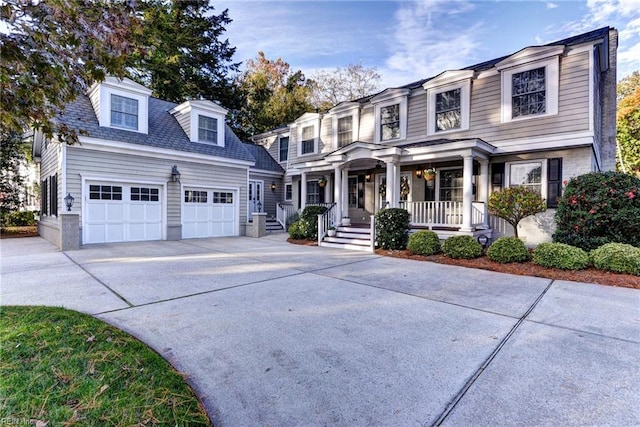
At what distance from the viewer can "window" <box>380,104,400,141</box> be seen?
12.1 meters

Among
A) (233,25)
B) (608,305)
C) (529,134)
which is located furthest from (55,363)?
(233,25)

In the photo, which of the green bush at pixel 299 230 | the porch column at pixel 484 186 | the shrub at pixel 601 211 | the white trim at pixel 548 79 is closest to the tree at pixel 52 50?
the shrub at pixel 601 211

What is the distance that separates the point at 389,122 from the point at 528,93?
4.64 m

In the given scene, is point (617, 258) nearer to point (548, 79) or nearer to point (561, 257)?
point (561, 257)

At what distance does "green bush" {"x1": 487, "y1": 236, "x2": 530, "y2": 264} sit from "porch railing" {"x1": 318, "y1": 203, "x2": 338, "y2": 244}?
5.51 meters

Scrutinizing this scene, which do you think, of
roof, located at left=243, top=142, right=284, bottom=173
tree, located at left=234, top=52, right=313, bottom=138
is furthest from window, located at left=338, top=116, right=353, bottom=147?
tree, located at left=234, top=52, right=313, bottom=138

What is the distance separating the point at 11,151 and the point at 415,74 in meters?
21.8

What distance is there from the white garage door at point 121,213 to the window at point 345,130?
783 centimetres

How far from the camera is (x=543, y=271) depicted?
21.4ft

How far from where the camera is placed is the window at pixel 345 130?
1361cm

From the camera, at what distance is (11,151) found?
15945 millimetres

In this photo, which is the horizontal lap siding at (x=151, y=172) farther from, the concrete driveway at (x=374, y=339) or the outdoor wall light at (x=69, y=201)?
the concrete driveway at (x=374, y=339)

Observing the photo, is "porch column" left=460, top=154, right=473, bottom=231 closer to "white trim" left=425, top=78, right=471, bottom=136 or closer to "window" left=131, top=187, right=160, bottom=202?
"white trim" left=425, top=78, right=471, bottom=136

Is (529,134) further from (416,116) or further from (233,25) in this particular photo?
(233,25)
